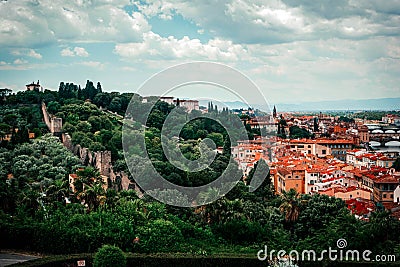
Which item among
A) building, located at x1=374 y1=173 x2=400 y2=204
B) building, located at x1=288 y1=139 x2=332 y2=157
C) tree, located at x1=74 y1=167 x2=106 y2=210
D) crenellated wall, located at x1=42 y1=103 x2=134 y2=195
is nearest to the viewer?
tree, located at x1=74 y1=167 x2=106 y2=210

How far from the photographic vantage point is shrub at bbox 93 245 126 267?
6266 millimetres

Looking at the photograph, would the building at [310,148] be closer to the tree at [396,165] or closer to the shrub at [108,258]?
the tree at [396,165]

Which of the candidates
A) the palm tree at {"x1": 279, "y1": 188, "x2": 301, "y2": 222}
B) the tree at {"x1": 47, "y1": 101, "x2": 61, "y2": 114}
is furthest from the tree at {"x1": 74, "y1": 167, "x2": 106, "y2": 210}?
the tree at {"x1": 47, "y1": 101, "x2": 61, "y2": 114}

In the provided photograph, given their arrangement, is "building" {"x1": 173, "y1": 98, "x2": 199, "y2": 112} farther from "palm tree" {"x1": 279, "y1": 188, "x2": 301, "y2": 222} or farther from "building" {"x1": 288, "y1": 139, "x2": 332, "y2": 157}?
"palm tree" {"x1": 279, "y1": 188, "x2": 301, "y2": 222}

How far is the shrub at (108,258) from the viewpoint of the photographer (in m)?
6.27

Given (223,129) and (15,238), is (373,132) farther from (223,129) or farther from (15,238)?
(15,238)

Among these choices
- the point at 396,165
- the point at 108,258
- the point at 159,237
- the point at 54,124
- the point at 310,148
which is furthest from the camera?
the point at 310,148

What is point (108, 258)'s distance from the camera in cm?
628

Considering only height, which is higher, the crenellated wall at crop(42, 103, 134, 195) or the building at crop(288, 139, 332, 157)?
the crenellated wall at crop(42, 103, 134, 195)

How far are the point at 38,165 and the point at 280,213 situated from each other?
20.5 ft

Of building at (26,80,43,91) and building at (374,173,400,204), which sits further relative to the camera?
building at (26,80,43,91)

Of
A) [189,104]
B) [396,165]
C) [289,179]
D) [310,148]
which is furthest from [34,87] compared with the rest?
[396,165]

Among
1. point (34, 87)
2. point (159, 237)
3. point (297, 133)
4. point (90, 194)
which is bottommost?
point (159, 237)

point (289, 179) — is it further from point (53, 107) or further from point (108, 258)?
point (108, 258)
